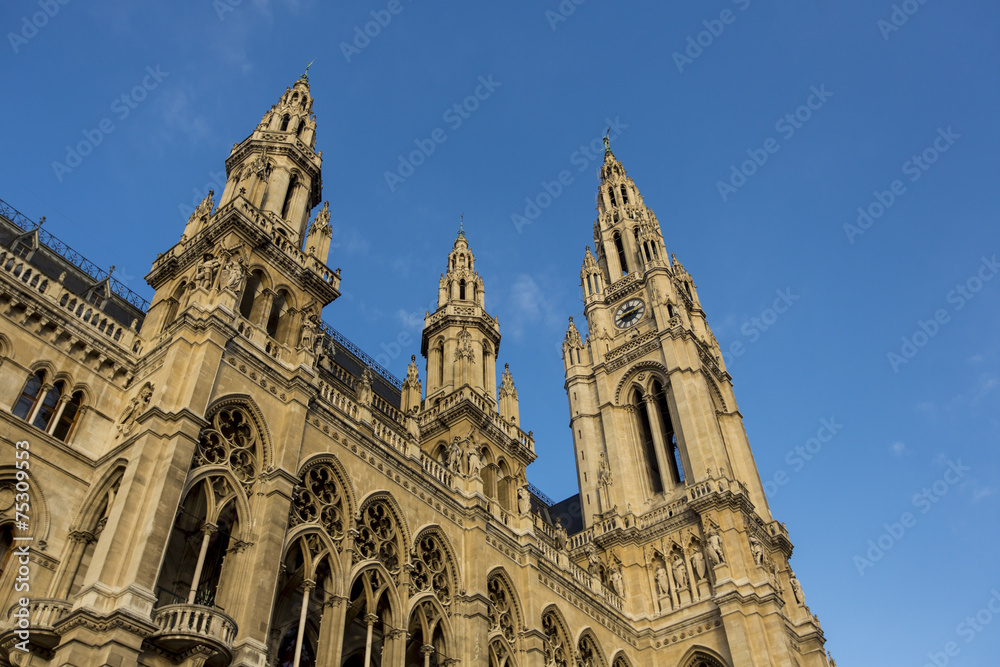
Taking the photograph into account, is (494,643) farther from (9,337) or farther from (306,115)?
(306,115)

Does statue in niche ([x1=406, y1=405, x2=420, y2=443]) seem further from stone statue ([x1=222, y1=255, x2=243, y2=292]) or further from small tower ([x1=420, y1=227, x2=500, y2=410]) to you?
stone statue ([x1=222, y1=255, x2=243, y2=292])

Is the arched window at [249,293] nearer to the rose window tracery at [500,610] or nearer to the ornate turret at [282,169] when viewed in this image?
the ornate turret at [282,169]

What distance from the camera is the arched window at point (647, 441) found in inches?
1644

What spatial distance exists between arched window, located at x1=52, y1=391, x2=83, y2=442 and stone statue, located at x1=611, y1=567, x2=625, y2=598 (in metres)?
23.7

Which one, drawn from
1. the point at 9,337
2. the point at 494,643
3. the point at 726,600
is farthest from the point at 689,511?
the point at 9,337

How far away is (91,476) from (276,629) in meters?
7.04

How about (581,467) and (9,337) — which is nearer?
(9,337)

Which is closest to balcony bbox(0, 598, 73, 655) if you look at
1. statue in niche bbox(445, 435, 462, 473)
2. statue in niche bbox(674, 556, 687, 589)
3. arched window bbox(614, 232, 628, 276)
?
statue in niche bbox(445, 435, 462, 473)

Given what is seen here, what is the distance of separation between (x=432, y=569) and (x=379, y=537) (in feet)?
8.08

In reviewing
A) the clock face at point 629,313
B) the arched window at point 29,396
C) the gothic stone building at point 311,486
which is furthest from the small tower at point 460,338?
the arched window at point 29,396

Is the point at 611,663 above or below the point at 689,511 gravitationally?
below

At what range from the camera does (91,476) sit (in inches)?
773

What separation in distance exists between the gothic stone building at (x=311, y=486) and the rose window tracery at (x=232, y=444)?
71mm

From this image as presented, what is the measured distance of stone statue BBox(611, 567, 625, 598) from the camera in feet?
117
